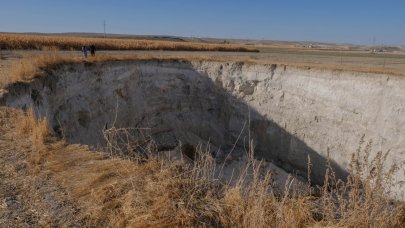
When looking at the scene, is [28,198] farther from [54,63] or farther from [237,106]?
[237,106]

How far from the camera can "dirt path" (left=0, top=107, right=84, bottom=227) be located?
3.88m

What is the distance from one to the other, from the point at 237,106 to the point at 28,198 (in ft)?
55.2

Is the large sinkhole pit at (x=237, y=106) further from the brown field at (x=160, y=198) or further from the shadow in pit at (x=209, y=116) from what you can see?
the brown field at (x=160, y=198)

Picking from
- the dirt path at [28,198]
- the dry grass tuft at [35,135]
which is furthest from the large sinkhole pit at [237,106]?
the dirt path at [28,198]

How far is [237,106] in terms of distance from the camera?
2066cm

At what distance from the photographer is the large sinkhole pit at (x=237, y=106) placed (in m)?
14.3

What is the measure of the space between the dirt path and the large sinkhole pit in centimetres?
607

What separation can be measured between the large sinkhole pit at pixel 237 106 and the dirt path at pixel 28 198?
239 inches

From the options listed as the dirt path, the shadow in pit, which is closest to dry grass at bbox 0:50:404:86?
the shadow in pit

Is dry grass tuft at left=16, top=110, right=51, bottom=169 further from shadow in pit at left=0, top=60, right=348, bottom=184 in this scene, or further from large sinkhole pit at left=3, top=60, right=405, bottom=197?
shadow in pit at left=0, top=60, right=348, bottom=184

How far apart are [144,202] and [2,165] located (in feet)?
8.36

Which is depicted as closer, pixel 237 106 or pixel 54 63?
pixel 54 63

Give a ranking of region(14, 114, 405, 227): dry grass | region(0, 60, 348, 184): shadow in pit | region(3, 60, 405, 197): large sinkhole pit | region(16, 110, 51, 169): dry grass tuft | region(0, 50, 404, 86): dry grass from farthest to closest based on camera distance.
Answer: region(0, 60, 348, 184): shadow in pit
region(3, 60, 405, 197): large sinkhole pit
region(0, 50, 404, 86): dry grass
region(16, 110, 51, 169): dry grass tuft
region(14, 114, 405, 227): dry grass

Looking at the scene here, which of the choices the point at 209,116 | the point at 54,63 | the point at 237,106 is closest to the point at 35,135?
the point at 54,63
